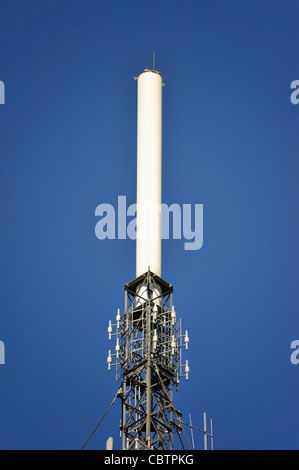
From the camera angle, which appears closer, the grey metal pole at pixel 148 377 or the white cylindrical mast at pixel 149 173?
the grey metal pole at pixel 148 377

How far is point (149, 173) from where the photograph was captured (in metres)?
86.7

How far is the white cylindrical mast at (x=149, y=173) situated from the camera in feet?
276

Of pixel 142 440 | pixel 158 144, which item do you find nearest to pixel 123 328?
pixel 142 440

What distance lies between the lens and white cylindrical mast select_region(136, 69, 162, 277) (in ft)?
276

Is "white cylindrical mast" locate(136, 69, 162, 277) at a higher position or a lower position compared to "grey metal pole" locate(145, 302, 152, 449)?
higher

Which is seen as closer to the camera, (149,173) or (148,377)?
(148,377)

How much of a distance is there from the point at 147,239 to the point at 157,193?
3.37 m

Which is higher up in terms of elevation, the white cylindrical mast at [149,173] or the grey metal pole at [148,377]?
the white cylindrical mast at [149,173]

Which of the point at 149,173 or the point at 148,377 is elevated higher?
the point at 149,173

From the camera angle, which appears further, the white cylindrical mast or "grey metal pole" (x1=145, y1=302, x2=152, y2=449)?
the white cylindrical mast
